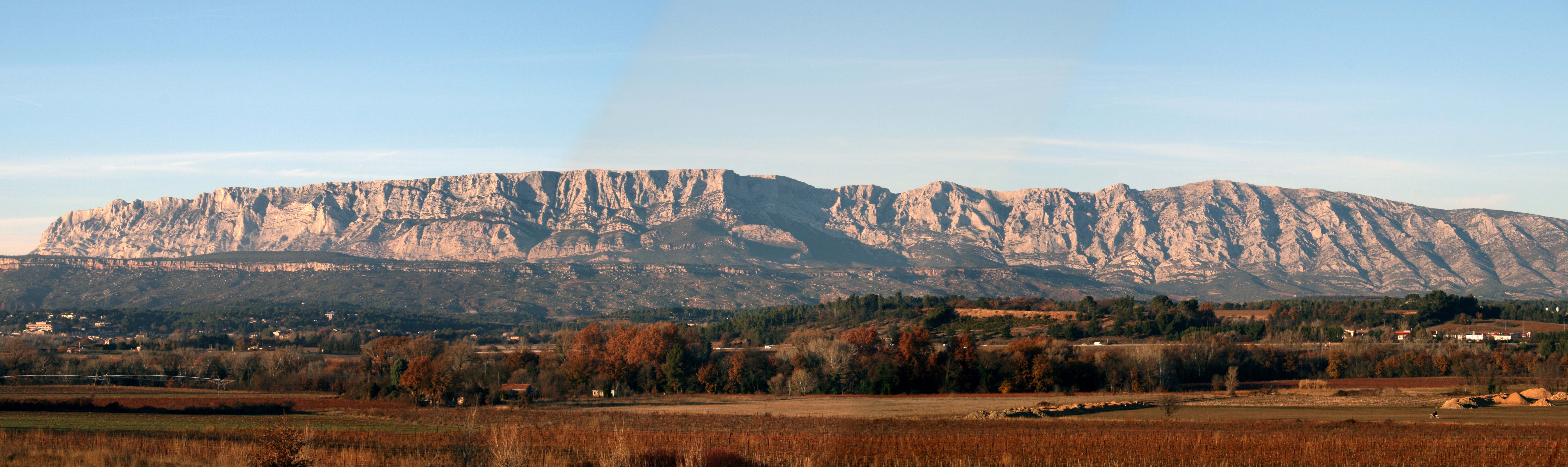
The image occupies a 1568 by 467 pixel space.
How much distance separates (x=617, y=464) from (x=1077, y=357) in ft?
258

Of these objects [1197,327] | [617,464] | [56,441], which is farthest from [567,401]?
[1197,327]

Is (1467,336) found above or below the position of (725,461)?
below

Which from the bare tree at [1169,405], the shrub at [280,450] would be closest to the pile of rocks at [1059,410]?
the bare tree at [1169,405]

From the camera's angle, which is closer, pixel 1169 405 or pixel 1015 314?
pixel 1169 405

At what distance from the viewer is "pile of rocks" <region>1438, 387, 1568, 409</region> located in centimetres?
7038

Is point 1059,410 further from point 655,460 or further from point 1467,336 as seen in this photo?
point 1467,336

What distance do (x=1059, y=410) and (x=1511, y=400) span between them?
30596 millimetres

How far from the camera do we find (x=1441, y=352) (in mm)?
109500

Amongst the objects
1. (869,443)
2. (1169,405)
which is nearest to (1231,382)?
(1169,405)

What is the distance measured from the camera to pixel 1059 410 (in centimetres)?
6812

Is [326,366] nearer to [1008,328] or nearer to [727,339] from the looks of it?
[727,339]

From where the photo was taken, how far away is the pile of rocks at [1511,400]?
7038cm

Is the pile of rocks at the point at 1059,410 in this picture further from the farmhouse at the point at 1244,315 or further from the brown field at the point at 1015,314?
the brown field at the point at 1015,314

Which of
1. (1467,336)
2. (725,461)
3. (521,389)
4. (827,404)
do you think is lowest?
(521,389)
